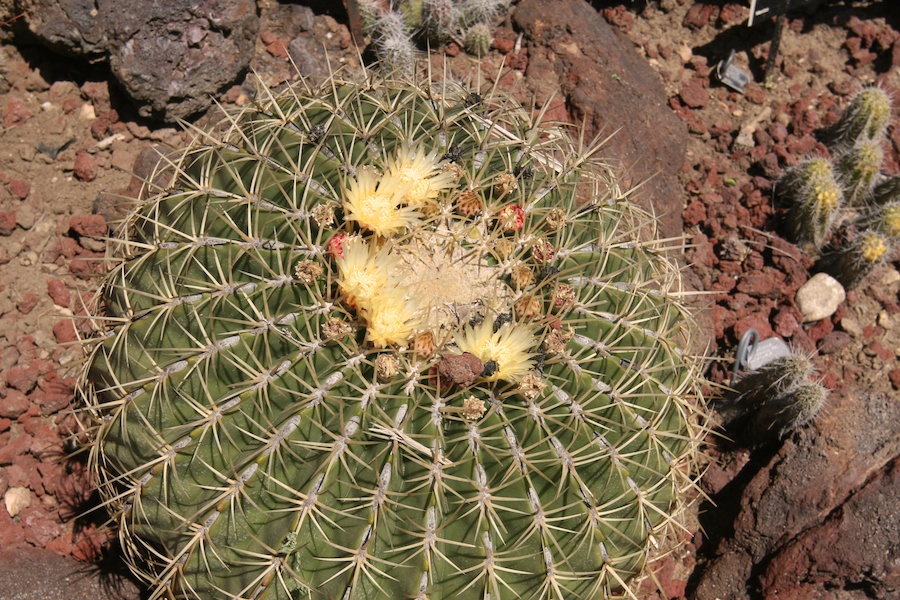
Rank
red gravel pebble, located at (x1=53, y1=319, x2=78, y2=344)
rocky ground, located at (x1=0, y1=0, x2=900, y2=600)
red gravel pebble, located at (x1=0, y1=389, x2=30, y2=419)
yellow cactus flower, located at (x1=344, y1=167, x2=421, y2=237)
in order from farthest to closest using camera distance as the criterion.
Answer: red gravel pebble, located at (x1=53, y1=319, x2=78, y2=344) < red gravel pebble, located at (x1=0, y1=389, x2=30, y2=419) < rocky ground, located at (x1=0, y1=0, x2=900, y2=600) < yellow cactus flower, located at (x1=344, y1=167, x2=421, y2=237)

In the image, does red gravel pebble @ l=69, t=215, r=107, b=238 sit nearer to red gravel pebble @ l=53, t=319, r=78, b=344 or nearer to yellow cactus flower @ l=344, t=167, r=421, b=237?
red gravel pebble @ l=53, t=319, r=78, b=344

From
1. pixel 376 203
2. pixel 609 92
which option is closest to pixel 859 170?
pixel 609 92

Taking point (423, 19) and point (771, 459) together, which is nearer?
point (771, 459)

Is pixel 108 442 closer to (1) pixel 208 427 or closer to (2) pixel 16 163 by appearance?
(1) pixel 208 427

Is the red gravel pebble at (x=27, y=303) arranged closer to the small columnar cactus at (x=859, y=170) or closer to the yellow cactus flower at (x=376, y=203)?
the yellow cactus flower at (x=376, y=203)

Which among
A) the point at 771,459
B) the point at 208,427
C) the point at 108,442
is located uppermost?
the point at 208,427

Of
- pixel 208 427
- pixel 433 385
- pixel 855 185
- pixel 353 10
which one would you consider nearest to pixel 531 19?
pixel 353 10

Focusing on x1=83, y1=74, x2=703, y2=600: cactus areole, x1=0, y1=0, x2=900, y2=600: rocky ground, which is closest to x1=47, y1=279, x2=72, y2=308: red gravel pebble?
x1=0, y1=0, x2=900, y2=600: rocky ground

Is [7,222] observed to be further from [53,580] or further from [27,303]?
[53,580]
